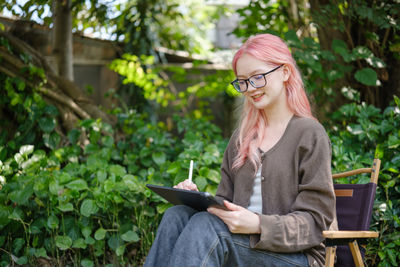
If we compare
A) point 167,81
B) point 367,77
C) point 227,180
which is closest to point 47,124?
point 167,81

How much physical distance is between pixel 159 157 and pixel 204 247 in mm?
1907

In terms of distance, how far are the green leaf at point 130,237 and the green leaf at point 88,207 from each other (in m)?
0.24

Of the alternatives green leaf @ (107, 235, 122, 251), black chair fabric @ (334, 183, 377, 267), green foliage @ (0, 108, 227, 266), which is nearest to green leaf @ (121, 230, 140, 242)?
green foliage @ (0, 108, 227, 266)

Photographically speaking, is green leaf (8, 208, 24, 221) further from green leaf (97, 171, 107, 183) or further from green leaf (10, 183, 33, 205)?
green leaf (97, 171, 107, 183)

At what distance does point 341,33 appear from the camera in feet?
12.8

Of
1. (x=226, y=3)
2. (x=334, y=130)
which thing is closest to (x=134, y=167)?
(x=334, y=130)

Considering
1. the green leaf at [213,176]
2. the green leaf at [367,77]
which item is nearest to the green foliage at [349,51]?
the green leaf at [367,77]

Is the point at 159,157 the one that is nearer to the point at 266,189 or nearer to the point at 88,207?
the point at 88,207

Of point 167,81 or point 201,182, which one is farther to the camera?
point 167,81

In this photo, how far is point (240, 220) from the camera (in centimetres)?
174

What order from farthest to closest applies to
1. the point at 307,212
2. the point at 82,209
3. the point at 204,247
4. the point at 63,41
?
the point at 63,41 < the point at 82,209 < the point at 307,212 < the point at 204,247

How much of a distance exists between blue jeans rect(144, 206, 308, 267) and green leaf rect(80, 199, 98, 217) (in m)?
1.05

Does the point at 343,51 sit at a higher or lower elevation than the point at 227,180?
higher

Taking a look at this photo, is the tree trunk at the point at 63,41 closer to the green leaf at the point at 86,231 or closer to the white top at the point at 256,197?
the green leaf at the point at 86,231
